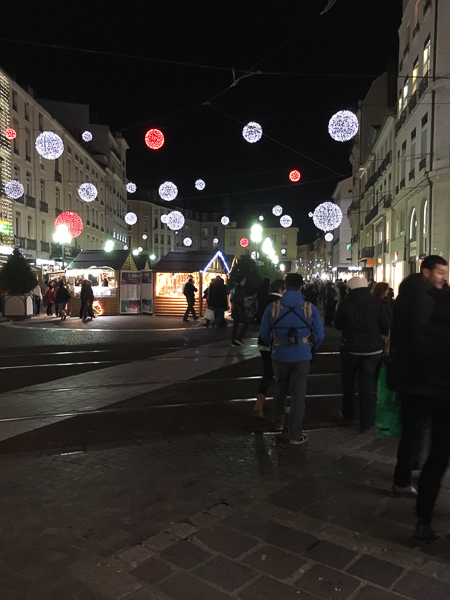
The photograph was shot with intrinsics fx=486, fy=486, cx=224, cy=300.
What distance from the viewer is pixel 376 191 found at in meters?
40.6

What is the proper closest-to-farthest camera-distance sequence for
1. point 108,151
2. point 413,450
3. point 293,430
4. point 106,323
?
point 413,450
point 293,430
point 106,323
point 108,151

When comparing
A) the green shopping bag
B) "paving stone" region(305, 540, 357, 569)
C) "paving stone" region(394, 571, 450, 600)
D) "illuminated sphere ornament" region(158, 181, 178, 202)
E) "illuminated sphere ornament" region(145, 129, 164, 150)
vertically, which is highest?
"illuminated sphere ornament" region(145, 129, 164, 150)

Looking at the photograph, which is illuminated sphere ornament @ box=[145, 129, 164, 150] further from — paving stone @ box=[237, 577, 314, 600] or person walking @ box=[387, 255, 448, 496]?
paving stone @ box=[237, 577, 314, 600]

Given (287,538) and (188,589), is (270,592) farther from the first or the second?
(287,538)

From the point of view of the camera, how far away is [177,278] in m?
22.6

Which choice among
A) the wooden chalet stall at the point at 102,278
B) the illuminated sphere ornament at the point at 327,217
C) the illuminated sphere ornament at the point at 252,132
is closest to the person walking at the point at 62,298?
the wooden chalet stall at the point at 102,278

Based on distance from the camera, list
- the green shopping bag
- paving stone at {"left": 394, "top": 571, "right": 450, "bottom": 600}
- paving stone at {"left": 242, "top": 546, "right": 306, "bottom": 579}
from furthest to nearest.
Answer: the green shopping bag → paving stone at {"left": 242, "top": 546, "right": 306, "bottom": 579} → paving stone at {"left": 394, "top": 571, "right": 450, "bottom": 600}

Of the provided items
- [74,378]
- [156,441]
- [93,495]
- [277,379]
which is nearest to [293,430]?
[277,379]

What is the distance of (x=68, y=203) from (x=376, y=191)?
86.4 ft

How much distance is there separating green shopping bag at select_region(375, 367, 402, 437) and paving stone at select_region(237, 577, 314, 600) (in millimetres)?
2279

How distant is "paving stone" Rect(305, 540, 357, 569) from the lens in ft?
10.2

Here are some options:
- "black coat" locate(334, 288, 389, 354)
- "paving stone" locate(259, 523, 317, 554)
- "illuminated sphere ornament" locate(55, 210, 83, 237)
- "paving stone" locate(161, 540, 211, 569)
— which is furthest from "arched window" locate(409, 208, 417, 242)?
"paving stone" locate(161, 540, 211, 569)

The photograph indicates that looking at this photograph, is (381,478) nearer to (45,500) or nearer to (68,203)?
(45,500)

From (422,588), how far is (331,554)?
22.7 inches
